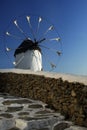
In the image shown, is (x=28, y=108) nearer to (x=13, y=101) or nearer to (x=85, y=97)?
(x=13, y=101)

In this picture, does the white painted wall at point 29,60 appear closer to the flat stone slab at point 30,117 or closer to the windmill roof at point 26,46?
the windmill roof at point 26,46

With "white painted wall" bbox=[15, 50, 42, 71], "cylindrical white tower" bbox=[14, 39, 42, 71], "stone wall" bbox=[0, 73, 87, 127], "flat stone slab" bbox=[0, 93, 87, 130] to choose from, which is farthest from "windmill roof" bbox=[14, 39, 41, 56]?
"flat stone slab" bbox=[0, 93, 87, 130]

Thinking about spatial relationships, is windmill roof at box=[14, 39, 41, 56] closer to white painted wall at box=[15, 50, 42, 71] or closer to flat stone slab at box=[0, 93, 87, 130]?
white painted wall at box=[15, 50, 42, 71]

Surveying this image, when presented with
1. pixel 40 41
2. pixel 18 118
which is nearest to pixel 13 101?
pixel 18 118

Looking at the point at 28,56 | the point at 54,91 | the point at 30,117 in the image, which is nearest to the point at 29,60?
the point at 28,56

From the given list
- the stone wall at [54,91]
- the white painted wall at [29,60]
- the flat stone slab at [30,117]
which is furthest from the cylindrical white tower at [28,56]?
the flat stone slab at [30,117]

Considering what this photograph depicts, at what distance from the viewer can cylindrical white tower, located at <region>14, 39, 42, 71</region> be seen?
25.3m

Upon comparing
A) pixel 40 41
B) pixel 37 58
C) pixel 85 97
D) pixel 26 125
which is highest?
pixel 40 41

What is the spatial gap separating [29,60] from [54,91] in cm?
1599

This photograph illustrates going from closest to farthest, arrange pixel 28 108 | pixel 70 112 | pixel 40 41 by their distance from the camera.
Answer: pixel 70 112, pixel 28 108, pixel 40 41

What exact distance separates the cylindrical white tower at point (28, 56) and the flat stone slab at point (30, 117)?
14923 millimetres

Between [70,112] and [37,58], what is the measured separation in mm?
17773

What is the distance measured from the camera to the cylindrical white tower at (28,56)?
25.3m

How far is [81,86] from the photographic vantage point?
811 cm
